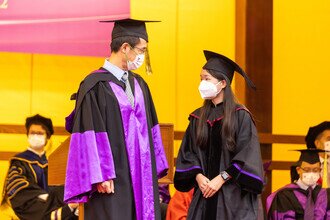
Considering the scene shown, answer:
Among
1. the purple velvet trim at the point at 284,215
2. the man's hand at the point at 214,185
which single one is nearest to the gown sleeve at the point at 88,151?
the man's hand at the point at 214,185

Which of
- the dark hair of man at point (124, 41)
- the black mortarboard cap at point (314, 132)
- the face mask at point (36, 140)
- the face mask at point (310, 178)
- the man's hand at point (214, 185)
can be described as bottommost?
the face mask at point (310, 178)

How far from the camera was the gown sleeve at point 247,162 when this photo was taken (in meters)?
5.18

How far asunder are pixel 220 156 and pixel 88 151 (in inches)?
42.0

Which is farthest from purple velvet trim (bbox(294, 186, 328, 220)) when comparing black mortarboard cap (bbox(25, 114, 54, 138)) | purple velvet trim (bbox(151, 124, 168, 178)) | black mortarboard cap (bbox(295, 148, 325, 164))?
purple velvet trim (bbox(151, 124, 168, 178))

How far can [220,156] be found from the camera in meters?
5.31

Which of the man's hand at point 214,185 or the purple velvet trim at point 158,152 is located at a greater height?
the purple velvet trim at point 158,152

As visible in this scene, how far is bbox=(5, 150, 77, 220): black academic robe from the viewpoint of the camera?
25.1 ft

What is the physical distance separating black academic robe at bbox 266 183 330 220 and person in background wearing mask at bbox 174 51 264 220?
2297 millimetres

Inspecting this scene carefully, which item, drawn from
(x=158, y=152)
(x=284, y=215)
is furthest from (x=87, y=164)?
(x=284, y=215)

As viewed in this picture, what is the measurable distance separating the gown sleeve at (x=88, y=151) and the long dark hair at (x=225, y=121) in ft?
2.90

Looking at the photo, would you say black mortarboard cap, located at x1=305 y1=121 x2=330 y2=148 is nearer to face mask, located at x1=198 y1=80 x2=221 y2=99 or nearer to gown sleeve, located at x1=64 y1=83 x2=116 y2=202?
face mask, located at x1=198 y1=80 x2=221 y2=99

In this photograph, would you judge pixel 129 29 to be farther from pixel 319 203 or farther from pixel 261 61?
pixel 261 61

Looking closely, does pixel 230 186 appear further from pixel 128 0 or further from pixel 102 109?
pixel 128 0

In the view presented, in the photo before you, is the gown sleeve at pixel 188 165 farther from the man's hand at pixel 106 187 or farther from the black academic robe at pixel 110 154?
the man's hand at pixel 106 187
